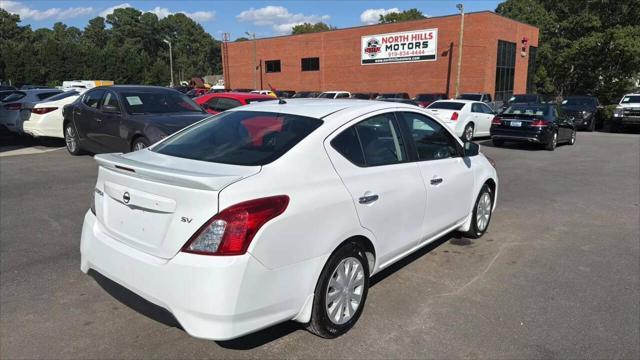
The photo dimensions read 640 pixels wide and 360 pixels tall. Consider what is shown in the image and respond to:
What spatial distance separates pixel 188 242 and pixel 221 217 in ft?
0.80

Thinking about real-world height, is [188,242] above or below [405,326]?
above

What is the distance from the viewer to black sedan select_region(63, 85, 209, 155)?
324 inches

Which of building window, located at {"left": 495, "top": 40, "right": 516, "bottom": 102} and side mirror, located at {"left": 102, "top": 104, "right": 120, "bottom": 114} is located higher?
building window, located at {"left": 495, "top": 40, "right": 516, "bottom": 102}

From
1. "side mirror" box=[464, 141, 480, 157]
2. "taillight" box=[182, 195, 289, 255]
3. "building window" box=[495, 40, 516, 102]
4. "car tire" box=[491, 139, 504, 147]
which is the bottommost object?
"car tire" box=[491, 139, 504, 147]

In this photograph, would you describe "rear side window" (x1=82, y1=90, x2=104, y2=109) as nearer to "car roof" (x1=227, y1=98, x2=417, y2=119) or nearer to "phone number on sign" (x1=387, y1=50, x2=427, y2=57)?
"car roof" (x1=227, y1=98, x2=417, y2=119)

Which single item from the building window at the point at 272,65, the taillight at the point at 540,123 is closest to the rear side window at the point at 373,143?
the taillight at the point at 540,123

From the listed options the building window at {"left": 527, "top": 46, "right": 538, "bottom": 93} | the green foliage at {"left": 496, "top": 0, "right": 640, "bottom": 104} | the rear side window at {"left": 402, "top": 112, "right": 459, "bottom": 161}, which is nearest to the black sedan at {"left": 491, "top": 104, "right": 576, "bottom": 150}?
the rear side window at {"left": 402, "top": 112, "right": 459, "bottom": 161}

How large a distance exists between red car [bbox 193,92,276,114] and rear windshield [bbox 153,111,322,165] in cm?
730

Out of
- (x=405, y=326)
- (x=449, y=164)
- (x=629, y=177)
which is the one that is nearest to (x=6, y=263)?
(x=405, y=326)

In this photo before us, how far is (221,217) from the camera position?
2523mm

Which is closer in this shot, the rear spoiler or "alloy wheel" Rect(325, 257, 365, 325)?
the rear spoiler

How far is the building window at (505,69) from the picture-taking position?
37750mm

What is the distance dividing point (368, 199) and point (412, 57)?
127 ft

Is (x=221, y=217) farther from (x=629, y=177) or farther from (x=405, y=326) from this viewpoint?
(x=629, y=177)
